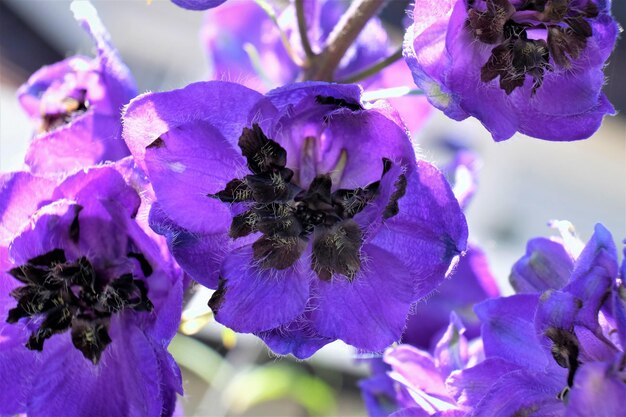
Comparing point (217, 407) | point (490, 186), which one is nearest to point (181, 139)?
point (217, 407)

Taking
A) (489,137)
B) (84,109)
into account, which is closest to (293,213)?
(84,109)

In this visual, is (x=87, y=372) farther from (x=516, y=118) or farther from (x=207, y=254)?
(x=516, y=118)

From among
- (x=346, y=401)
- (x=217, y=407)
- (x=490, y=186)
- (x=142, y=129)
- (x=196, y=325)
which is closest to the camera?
(x=142, y=129)

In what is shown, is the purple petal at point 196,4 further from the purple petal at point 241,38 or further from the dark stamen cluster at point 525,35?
the purple petal at point 241,38

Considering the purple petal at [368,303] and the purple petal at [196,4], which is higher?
the purple petal at [196,4]

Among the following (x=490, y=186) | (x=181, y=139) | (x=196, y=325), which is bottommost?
(x=490, y=186)

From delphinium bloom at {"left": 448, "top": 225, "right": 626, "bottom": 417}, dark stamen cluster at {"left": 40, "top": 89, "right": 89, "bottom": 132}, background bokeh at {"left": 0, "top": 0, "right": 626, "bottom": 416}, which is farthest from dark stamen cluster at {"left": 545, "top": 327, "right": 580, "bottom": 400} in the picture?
background bokeh at {"left": 0, "top": 0, "right": 626, "bottom": 416}

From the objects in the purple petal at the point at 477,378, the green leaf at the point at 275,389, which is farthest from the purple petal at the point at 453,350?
the green leaf at the point at 275,389
